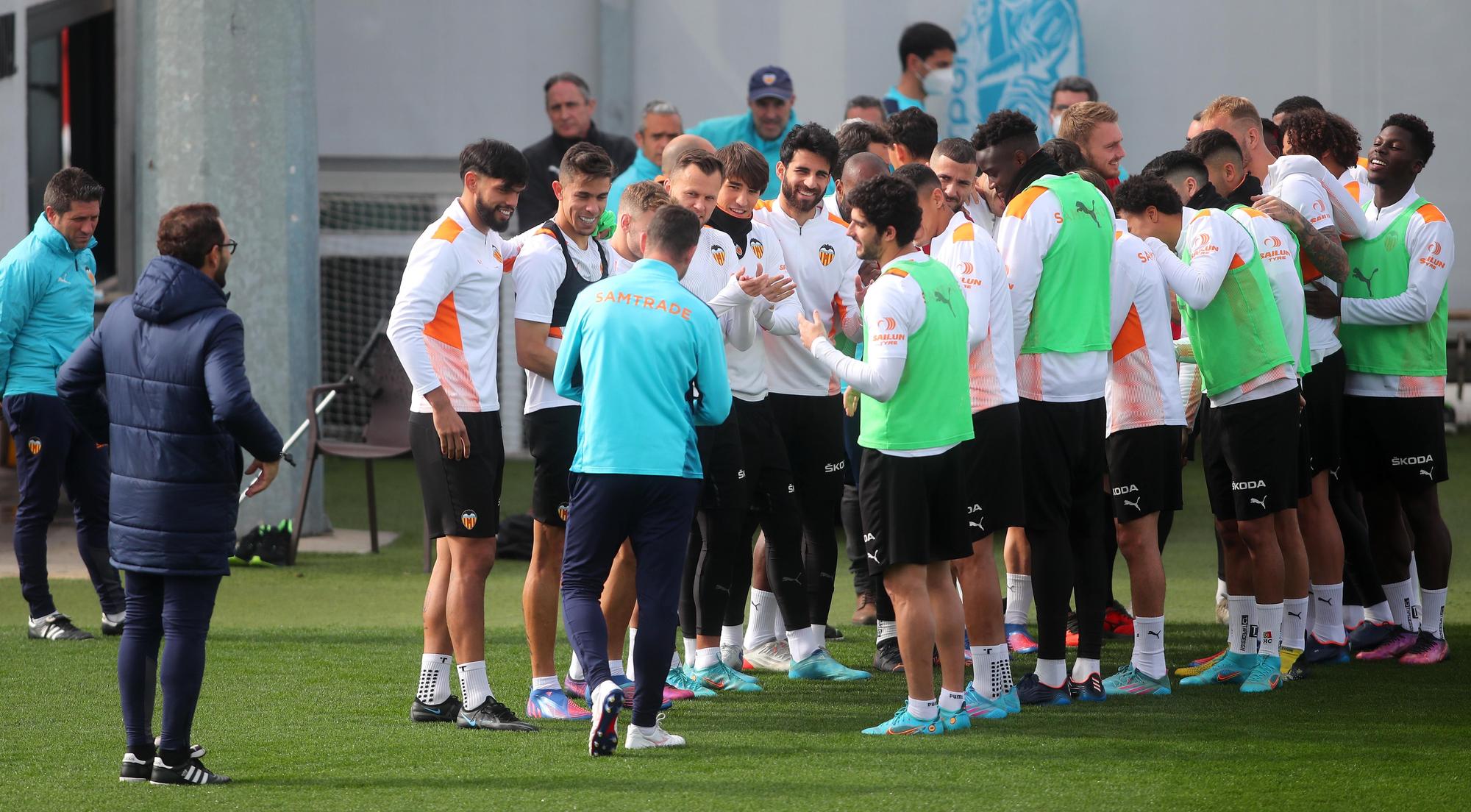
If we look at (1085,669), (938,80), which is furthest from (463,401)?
(938,80)

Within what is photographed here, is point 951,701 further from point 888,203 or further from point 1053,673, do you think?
point 888,203

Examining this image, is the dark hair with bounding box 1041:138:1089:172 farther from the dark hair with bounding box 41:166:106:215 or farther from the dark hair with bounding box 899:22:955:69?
the dark hair with bounding box 899:22:955:69

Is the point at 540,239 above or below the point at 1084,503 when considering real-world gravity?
above

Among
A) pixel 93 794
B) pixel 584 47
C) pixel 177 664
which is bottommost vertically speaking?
pixel 93 794

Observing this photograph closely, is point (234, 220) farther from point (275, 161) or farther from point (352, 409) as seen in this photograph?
point (352, 409)

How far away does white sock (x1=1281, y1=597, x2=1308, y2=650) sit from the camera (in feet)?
18.8

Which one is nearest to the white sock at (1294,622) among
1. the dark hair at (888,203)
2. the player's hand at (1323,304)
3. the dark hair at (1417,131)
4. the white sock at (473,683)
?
the player's hand at (1323,304)

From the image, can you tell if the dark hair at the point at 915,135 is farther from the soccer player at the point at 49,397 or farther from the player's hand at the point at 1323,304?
the soccer player at the point at 49,397

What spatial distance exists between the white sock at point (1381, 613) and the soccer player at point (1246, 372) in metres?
0.88

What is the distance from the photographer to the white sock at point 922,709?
4.83 metres

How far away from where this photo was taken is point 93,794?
4.22m

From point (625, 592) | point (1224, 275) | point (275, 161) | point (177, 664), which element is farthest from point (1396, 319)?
point (275, 161)

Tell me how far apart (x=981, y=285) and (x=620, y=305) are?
1.13 metres

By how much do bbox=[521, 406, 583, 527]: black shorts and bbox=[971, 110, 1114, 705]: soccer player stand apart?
1.41m
